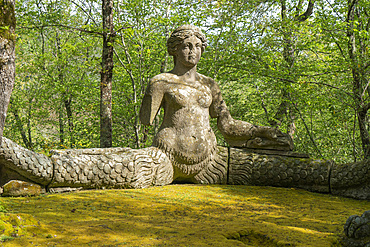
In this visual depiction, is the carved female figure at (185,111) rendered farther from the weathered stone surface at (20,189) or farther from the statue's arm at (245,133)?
the weathered stone surface at (20,189)

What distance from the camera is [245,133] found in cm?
589

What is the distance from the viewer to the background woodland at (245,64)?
25.6 feet

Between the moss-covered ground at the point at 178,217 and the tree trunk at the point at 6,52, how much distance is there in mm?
897

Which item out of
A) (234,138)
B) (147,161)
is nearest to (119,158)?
(147,161)

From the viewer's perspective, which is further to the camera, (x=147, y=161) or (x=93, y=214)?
(x=147, y=161)

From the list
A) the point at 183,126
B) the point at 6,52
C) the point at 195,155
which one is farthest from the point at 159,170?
the point at 6,52

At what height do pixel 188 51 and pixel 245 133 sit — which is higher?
pixel 188 51

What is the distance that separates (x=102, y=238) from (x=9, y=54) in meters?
1.46

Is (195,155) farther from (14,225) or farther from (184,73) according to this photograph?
(14,225)

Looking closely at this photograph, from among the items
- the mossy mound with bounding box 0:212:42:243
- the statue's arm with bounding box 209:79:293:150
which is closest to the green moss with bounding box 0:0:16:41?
the mossy mound with bounding box 0:212:42:243

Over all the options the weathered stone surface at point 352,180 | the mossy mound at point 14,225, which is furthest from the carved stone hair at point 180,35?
the mossy mound at point 14,225

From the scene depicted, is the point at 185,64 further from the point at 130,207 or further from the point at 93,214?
the point at 93,214

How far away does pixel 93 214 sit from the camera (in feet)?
11.0

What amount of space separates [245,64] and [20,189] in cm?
685
